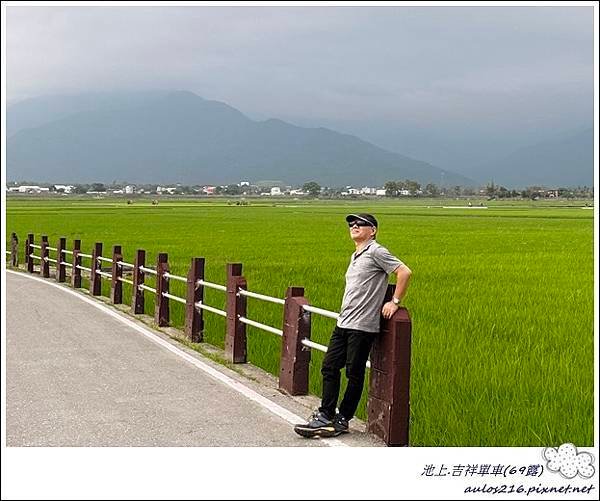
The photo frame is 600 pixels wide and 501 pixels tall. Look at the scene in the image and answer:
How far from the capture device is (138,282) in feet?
44.8

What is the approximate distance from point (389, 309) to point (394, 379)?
1.59 feet

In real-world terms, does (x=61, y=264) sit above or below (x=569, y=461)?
below

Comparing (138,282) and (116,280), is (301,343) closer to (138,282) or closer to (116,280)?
(138,282)

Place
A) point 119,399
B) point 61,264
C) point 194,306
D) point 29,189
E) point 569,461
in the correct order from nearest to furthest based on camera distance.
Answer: point 569,461 → point 119,399 → point 194,306 → point 61,264 → point 29,189

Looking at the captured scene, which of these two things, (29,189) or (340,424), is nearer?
(340,424)

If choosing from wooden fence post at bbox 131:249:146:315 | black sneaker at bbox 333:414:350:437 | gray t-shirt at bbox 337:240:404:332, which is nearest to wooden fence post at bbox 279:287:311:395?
black sneaker at bbox 333:414:350:437

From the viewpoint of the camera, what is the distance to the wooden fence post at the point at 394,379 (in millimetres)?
6035

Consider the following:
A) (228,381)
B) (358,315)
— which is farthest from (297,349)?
(358,315)

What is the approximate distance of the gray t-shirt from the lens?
6.15 metres

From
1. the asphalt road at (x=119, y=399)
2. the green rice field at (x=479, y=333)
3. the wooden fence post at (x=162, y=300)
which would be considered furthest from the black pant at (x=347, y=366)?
the wooden fence post at (x=162, y=300)

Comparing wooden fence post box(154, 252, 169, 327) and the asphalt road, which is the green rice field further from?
the asphalt road

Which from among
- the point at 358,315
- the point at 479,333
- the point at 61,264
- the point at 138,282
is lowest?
the point at 61,264

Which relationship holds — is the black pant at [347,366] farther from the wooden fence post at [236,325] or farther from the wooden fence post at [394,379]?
the wooden fence post at [236,325]

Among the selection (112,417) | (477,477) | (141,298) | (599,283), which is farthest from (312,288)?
(477,477)
